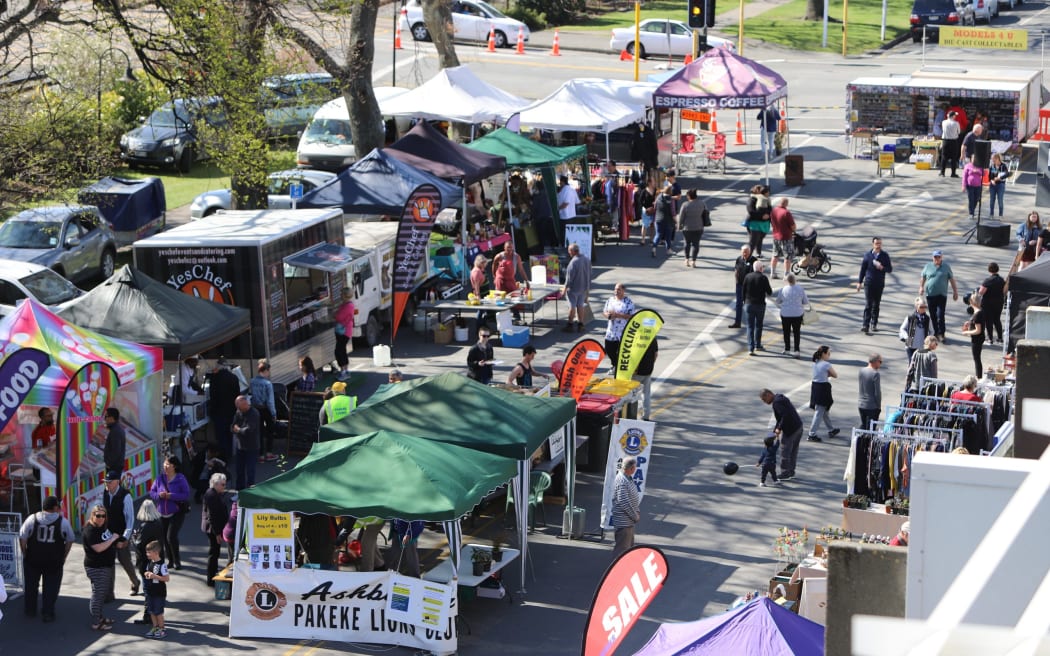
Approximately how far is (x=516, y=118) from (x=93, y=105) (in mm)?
9800

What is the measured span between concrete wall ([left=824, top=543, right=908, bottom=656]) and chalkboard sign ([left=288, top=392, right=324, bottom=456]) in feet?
44.4

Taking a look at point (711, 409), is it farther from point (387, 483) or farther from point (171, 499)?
point (171, 499)

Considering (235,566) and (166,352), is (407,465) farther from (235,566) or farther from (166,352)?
(166,352)

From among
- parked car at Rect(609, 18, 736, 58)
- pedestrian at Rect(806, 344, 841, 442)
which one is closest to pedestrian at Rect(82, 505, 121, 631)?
pedestrian at Rect(806, 344, 841, 442)

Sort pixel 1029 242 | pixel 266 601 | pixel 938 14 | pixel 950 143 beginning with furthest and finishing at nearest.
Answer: pixel 938 14, pixel 950 143, pixel 1029 242, pixel 266 601

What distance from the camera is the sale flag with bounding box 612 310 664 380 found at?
64.7 ft

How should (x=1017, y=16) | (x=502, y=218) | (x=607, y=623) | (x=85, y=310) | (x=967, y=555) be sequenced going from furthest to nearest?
(x=1017, y=16), (x=502, y=218), (x=85, y=310), (x=607, y=623), (x=967, y=555)

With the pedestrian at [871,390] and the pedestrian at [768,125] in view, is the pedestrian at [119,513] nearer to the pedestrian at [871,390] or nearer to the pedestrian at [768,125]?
the pedestrian at [871,390]

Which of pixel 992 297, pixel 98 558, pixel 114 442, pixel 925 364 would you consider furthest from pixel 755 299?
pixel 98 558

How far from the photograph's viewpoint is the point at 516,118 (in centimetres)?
3425

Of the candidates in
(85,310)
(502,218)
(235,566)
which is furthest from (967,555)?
(502,218)

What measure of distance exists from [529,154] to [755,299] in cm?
874

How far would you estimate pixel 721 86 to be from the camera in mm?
33219

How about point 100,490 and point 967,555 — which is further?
point 100,490
